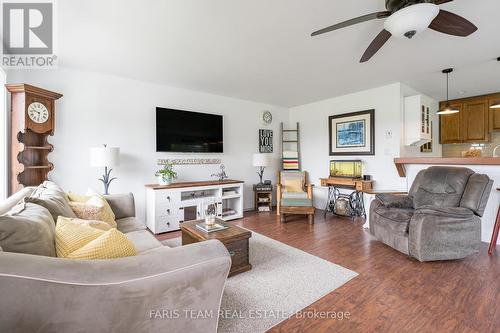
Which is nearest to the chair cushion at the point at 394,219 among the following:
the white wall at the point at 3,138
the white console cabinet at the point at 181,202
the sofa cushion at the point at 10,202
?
the white console cabinet at the point at 181,202

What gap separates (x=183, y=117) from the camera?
398cm

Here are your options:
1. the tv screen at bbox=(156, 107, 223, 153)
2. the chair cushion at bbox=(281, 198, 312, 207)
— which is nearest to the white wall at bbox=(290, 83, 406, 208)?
the chair cushion at bbox=(281, 198, 312, 207)

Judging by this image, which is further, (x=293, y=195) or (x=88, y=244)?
(x=293, y=195)

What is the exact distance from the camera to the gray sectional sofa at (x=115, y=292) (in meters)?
0.73

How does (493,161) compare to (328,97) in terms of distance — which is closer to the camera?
(493,161)

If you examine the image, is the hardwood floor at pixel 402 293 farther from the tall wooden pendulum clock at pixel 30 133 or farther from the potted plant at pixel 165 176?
the tall wooden pendulum clock at pixel 30 133

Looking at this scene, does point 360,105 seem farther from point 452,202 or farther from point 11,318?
point 11,318

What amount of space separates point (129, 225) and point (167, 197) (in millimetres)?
1150

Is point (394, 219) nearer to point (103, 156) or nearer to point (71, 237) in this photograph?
point (71, 237)

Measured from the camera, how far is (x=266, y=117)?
511cm

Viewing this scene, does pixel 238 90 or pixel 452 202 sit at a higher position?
pixel 238 90

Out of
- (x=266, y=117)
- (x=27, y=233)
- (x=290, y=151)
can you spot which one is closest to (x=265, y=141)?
(x=266, y=117)

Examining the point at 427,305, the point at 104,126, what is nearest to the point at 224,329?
the point at 427,305

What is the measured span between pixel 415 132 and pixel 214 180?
3609 millimetres
